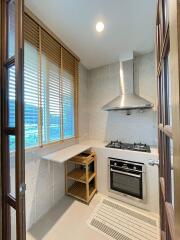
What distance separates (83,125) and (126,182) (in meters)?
1.43

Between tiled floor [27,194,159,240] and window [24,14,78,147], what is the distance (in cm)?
100

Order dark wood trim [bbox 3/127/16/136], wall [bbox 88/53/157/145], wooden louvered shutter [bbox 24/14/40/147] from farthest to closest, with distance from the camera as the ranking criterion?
wall [bbox 88/53/157/145] → wooden louvered shutter [bbox 24/14/40/147] → dark wood trim [bbox 3/127/16/136]

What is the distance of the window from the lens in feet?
5.32

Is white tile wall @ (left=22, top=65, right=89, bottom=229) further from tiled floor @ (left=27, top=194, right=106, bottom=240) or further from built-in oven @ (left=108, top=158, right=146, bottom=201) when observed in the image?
built-in oven @ (left=108, top=158, right=146, bottom=201)

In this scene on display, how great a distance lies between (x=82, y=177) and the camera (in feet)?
7.26

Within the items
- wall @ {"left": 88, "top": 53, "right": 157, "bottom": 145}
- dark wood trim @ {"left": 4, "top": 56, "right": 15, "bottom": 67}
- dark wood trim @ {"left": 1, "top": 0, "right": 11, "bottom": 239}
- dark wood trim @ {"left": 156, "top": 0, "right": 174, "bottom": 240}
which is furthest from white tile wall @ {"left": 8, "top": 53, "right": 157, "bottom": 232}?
dark wood trim @ {"left": 156, "top": 0, "right": 174, "bottom": 240}

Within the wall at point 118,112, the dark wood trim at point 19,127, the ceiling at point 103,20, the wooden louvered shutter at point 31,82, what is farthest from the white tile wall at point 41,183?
the ceiling at point 103,20

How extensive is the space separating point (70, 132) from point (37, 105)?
3.08ft

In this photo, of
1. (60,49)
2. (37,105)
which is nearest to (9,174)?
(37,105)

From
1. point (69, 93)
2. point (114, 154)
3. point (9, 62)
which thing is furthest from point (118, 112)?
point (9, 62)

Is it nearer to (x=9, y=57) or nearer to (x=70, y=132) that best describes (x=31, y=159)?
(x=70, y=132)

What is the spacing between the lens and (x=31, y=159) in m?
1.63

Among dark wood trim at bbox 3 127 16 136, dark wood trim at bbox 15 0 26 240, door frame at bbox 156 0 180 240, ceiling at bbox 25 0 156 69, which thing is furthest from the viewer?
ceiling at bbox 25 0 156 69

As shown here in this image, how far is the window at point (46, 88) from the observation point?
1622mm
